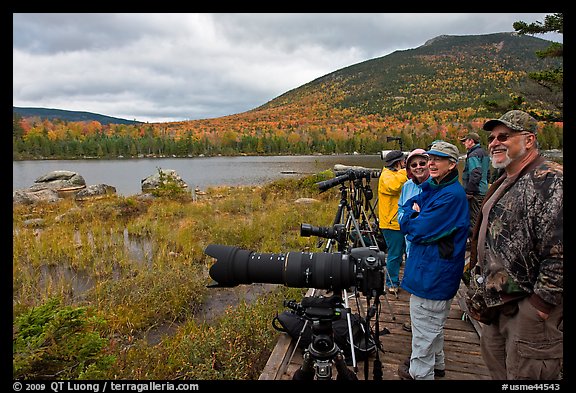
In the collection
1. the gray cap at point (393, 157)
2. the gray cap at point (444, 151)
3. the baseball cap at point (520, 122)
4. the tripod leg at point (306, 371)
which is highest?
the baseball cap at point (520, 122)

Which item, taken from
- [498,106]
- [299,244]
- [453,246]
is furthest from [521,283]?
[498,106]

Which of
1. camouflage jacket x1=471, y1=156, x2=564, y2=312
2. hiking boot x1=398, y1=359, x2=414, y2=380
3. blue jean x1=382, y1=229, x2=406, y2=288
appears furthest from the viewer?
blue jean x1=382, y1=229, x2=406, y2=288

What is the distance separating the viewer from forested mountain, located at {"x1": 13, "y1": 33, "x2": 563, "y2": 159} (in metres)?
51.1

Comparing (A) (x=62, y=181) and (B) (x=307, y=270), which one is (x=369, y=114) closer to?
(A) (x=62, y=181)

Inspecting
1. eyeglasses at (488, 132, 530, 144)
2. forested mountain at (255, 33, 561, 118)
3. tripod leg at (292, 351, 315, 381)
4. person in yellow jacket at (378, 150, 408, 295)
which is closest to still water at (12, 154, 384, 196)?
person in yellow jacket at (378, 150, 408, 295)

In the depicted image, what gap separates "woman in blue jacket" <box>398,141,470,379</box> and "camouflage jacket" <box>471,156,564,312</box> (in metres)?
0.30

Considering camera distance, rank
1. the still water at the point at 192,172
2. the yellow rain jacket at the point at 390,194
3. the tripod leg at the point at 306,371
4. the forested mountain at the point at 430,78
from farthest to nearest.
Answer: the forested mountain at the point at 430,78, the still water at the point at 192,172, the yellow rain jacket at the point at 390,194, the tripod leg at the point at 306,371

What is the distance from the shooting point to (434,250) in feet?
6.24

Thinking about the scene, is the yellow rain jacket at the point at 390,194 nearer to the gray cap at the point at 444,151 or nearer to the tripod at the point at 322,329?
the gray cap at the point at 444,151

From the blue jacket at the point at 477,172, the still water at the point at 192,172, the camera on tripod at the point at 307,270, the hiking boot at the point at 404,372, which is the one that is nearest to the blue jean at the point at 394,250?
the hiking boot at the point at 404,372

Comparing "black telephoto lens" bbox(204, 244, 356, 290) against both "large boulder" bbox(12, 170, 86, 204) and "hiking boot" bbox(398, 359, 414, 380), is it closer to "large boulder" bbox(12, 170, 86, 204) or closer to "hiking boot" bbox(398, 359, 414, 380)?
"hiking boot" bbox(398, 359, 414, 380)

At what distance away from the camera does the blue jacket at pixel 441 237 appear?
1847mm

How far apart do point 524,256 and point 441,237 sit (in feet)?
1.62
